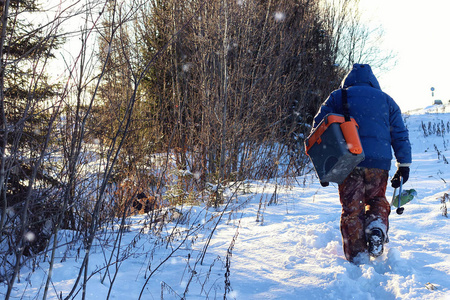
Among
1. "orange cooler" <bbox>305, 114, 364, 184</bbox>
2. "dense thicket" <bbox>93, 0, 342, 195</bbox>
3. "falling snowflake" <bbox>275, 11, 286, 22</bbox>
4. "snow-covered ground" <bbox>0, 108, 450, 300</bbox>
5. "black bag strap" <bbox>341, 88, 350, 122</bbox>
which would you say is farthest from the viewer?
"falling snowflake" <bbox>275, 11, 286, 22</bbox>

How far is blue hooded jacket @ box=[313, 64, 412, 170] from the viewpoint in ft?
10.1

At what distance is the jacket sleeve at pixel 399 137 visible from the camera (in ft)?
10.4

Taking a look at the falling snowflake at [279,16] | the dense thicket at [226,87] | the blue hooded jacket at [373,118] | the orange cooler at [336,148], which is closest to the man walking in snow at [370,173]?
the blue hooded jacket at [373,118]

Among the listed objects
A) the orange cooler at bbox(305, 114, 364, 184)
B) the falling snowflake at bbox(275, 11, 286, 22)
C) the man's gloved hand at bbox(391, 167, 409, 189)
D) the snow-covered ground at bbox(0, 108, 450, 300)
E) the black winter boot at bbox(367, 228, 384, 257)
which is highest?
the falling snowflake at bbox(275, 11, 286, 22)

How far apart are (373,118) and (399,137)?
355 millimetres

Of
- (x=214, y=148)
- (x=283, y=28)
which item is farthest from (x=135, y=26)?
(x=214, y=148)

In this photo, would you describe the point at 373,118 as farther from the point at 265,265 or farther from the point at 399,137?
the point at 265,265

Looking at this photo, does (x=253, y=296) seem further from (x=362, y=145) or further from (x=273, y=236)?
(x=362, y=145)

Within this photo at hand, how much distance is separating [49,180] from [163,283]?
171 centimetres

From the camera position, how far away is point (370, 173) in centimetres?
310

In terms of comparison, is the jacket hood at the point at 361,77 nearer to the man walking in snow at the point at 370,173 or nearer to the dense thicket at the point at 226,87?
the man walking in snow at the point at 370,173

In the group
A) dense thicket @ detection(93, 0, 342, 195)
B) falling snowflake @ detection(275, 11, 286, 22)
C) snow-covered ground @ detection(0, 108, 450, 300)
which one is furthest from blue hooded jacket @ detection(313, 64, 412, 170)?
falling snowflake @ detection(275, 11, 286, 22)

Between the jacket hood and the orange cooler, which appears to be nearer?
the orange cooler

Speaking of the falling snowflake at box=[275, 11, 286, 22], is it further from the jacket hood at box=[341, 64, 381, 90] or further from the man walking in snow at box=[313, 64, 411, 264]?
the man walking in snow at box=[313, 64, 411, 264]
